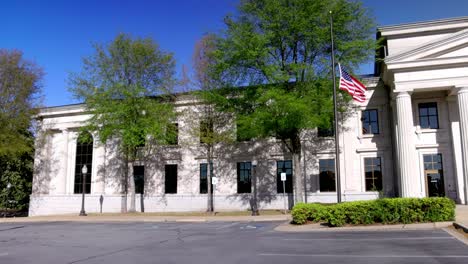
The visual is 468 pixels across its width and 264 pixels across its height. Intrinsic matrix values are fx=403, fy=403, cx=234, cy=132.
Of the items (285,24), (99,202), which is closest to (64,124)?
(99,202)

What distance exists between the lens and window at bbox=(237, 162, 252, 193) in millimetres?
33312

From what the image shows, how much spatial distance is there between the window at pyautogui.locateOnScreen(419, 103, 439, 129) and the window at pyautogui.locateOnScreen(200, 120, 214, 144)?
15.3 meters

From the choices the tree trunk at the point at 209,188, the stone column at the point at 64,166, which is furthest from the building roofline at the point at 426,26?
the stone column at the point at 64,166

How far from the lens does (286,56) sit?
88.6 ft

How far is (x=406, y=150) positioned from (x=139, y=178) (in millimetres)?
22820

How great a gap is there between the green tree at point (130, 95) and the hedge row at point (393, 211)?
56.9 feet

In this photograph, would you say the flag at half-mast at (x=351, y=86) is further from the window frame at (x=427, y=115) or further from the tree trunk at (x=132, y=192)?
the tree trunk at (x=132, y=192)

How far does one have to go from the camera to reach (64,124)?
39.8 m

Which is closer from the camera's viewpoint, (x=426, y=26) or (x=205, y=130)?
(x=426, y=26)

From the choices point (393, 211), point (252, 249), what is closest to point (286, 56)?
point (393, 211)

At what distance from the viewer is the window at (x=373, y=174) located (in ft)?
97.9

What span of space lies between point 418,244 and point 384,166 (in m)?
19.7

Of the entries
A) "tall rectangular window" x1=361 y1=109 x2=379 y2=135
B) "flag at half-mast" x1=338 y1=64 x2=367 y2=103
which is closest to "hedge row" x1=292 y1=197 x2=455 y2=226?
"flag at half-mast" x1=338 y1=64 x2=367 y2=103

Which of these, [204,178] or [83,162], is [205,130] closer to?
[204,178]
